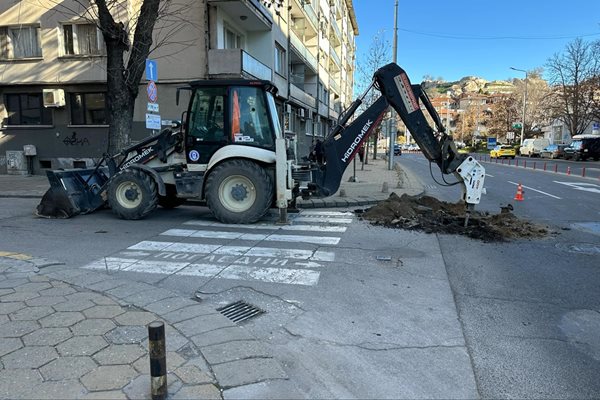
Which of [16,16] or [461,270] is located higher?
[16,16]

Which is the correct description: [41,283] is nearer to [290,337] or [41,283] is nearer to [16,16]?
[290,337]

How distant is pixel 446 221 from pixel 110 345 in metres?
7.37

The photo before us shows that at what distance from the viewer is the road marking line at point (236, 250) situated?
662cm

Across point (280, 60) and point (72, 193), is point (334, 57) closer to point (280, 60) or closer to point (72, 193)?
point (280, 60)

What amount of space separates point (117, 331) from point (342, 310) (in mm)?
2203

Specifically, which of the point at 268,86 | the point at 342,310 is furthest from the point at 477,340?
the point at 268,86

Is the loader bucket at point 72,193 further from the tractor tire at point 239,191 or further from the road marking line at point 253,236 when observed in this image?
the tractor tire at point 239,191

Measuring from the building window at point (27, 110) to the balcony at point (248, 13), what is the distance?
961 centimetres

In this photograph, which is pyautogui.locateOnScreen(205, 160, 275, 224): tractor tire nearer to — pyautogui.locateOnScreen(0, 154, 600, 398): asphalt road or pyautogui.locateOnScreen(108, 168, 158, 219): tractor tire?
pyautogui.locateOnScreen(0, 154, 600, 398): asphalt road

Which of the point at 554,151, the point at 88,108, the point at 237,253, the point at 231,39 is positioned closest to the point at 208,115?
the point at 237,253

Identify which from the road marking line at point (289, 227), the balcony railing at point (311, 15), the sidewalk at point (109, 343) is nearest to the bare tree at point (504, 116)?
the balcony railing at point (311, 15)

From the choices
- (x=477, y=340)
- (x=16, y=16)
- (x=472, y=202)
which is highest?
(x=16, y=16)

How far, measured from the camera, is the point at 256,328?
13.5 feet

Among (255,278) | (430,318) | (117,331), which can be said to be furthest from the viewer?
(255,278)
